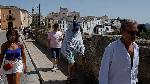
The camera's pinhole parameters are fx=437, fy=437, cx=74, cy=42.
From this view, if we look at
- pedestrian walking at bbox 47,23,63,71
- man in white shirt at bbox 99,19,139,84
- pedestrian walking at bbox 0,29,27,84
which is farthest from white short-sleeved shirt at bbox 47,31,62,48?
man in white shirt at bbox 99,19,139,84

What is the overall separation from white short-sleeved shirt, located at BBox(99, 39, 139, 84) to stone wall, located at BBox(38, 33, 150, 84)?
2486mm

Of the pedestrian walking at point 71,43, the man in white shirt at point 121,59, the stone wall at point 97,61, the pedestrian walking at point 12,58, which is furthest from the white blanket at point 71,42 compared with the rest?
the man in white shirt at point 121,59

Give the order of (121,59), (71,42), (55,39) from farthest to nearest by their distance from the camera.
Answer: (55,39) < (71,42) < (121,59)

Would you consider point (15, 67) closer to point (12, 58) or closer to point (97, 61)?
point (12, 58)

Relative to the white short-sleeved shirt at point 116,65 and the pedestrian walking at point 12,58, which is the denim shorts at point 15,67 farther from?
the white short-sleeved shirt at point 116,65

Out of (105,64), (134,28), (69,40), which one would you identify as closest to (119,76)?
(105,64)

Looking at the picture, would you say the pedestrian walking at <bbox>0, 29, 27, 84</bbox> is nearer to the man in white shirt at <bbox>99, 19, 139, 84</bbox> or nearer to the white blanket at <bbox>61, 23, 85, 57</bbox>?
the white blanket at <bbox>61, 23, 85, 57</bbox>

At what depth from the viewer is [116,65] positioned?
4.94 meters

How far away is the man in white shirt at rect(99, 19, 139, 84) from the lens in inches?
193

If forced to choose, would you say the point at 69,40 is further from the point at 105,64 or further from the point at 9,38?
the point at 105,64

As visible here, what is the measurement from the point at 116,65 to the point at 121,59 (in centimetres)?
9

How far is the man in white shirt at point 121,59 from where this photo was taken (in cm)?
490

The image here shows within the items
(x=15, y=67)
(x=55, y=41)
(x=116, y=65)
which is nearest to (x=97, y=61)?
(x=15, y=67)

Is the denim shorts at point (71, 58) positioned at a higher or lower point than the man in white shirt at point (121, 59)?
lower
